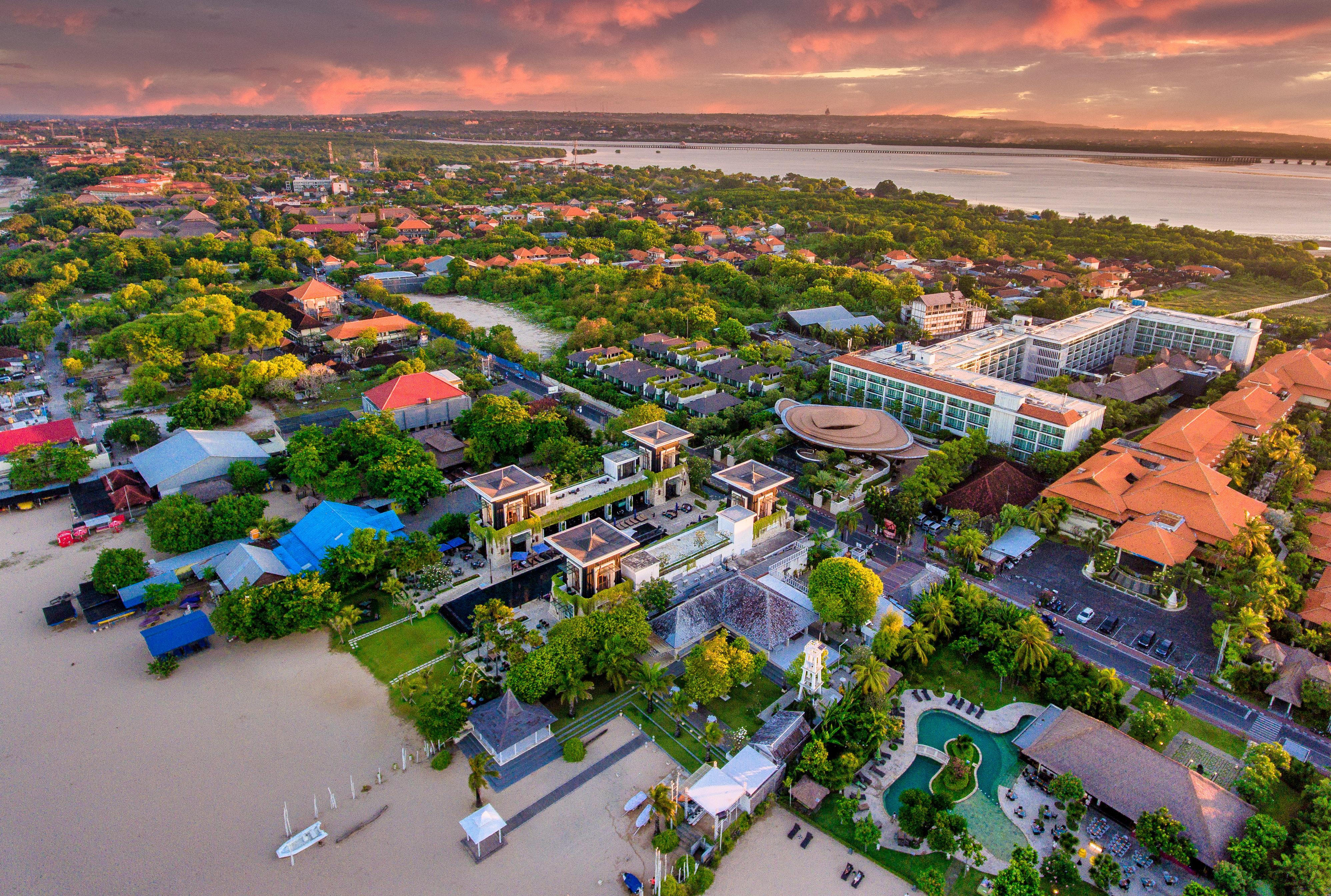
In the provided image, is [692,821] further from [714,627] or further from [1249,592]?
[1249,592]

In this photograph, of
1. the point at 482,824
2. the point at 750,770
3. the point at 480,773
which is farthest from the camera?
the point at 750,770

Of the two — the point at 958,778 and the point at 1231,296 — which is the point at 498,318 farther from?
the point at 1231,296

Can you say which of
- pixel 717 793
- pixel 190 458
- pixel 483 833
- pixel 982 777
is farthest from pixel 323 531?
pixel 982 777

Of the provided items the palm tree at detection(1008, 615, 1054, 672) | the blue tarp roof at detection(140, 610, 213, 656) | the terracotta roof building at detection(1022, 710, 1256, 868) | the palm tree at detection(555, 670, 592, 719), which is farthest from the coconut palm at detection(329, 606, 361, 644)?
the palm tree at detection(1008, 615, 1054, 672)

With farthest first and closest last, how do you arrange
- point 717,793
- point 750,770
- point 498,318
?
point 498,318
point 750,770
point 717,793

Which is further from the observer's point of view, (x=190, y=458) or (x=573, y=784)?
(x=190, y=458)

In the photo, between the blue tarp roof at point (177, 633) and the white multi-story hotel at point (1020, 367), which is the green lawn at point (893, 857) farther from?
the white multi-story hotel at point (1020, 367)

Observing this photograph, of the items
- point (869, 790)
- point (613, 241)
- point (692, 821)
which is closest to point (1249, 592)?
point (869, 790)
